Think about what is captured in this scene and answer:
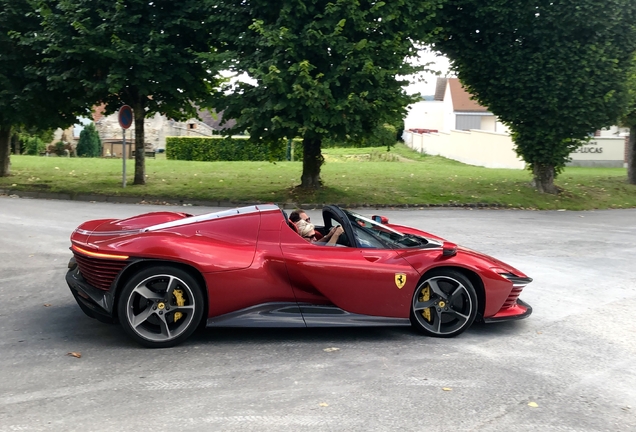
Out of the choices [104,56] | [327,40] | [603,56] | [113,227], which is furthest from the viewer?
[603,56]

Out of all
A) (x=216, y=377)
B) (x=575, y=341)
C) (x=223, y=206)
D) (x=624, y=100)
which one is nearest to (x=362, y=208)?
(x=223, y=206)

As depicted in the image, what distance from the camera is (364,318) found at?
20.8ft

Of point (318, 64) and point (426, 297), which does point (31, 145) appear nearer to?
point (318, 64)

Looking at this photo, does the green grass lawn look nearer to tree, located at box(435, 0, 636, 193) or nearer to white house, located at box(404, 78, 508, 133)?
tree, located at box(435, 0, 636, 193)

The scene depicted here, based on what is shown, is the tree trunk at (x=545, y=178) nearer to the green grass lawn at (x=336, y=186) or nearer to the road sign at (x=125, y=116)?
the green grass lawn at (x=336, y=186)

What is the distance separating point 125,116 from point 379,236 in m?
16.0

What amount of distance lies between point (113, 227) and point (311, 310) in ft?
6.99

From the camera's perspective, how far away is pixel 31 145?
50.7 m

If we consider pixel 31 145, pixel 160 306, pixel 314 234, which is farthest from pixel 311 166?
pixel 31 145

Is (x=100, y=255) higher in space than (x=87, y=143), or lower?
lower

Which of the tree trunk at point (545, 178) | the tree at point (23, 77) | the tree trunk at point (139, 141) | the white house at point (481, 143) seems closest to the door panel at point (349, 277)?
the tree at point (23, 77)

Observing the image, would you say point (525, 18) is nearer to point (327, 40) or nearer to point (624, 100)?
point (624, 100)

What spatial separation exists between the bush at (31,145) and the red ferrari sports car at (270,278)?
4764cm

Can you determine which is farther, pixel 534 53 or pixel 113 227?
pixel 534 53
